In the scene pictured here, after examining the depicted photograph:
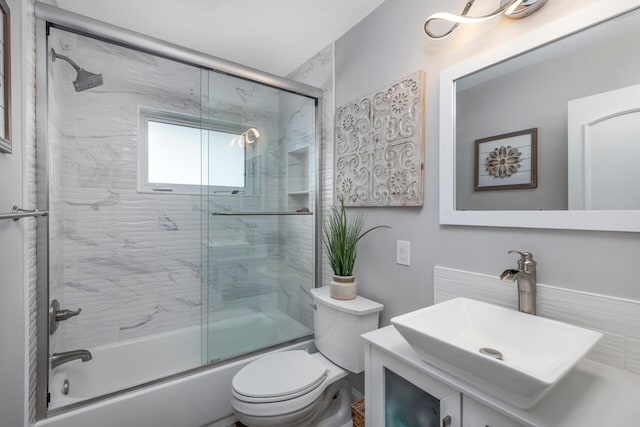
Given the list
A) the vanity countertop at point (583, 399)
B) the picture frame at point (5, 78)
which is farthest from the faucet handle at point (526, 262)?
the picture frame at point (5, 78)

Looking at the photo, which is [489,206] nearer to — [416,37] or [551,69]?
[551,69]

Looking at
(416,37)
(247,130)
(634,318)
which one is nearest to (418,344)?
(634,318)

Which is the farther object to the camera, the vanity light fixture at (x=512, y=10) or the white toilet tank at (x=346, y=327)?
the white toilet tank at (x=346, y=327)

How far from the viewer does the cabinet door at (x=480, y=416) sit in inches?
28.5

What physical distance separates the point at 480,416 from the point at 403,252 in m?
0.84

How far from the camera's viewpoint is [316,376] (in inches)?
55.9

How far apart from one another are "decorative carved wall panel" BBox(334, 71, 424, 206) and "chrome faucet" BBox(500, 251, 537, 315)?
0.52 metres

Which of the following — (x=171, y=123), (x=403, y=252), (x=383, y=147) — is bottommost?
(x=403, y=252)

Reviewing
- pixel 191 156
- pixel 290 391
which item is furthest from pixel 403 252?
pixel 191 156

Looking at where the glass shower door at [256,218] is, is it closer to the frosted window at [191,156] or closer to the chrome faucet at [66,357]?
the frosted window at [191,156]

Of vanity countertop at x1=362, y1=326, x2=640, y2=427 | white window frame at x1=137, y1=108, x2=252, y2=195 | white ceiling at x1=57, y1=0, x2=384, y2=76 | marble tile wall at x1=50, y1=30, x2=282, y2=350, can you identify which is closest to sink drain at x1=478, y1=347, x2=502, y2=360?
vanity countertop at x1=362, y1=326, x2=640, y2=427

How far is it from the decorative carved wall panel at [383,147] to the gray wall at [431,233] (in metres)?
0.06

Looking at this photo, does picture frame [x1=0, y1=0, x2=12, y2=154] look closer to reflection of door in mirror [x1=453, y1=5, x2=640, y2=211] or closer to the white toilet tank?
the white toilet tank

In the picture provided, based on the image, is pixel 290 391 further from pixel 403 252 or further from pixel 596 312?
pixel 596 312
